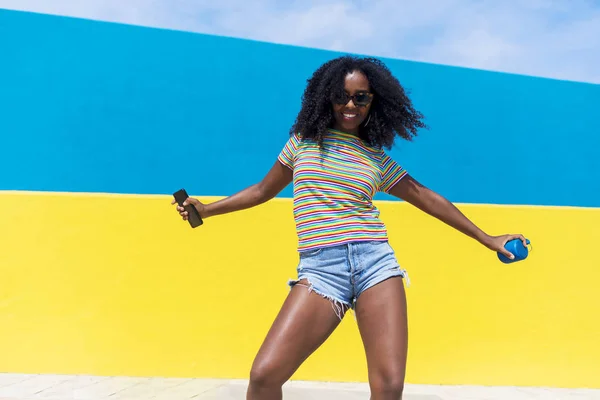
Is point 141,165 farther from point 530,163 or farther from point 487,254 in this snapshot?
point 530,163

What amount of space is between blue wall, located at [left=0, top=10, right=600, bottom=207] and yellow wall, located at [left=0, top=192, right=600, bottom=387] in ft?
2.34

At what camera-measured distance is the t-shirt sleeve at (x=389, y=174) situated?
2546 mm

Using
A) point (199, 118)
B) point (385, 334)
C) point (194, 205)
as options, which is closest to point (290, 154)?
point (194, 205)

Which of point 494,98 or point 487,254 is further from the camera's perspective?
point 494,98

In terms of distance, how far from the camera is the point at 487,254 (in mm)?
4355

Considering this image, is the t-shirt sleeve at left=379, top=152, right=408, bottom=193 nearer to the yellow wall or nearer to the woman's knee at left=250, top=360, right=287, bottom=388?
the woman's knee at left=250, top=360, right=287, bottom=388

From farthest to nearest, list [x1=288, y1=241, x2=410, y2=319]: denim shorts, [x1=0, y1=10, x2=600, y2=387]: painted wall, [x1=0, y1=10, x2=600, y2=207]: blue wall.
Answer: [x1=0, y1=10, x2=600, y2=207]: blue wall < [x1=0, y1=10, x2=600, y2=387]: painted wall < [x1=288, y1=241, x2=410, y2=319]: denim shorts

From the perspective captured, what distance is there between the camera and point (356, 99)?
250 cm

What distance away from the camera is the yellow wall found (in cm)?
422

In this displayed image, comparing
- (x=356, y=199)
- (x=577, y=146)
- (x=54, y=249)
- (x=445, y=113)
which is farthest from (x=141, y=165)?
(x=577, y=146)

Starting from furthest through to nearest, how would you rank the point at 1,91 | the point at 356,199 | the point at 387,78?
the point at 1,91, the point at 387,78, the point at 356,199

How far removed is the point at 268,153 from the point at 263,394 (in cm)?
308

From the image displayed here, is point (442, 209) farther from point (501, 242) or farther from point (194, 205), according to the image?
point (194, 205)

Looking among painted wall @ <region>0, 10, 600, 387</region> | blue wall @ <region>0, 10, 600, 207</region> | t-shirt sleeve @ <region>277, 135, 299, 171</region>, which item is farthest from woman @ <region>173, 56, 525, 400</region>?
blue wall @ <region>0, 10, 600, 207</region>
